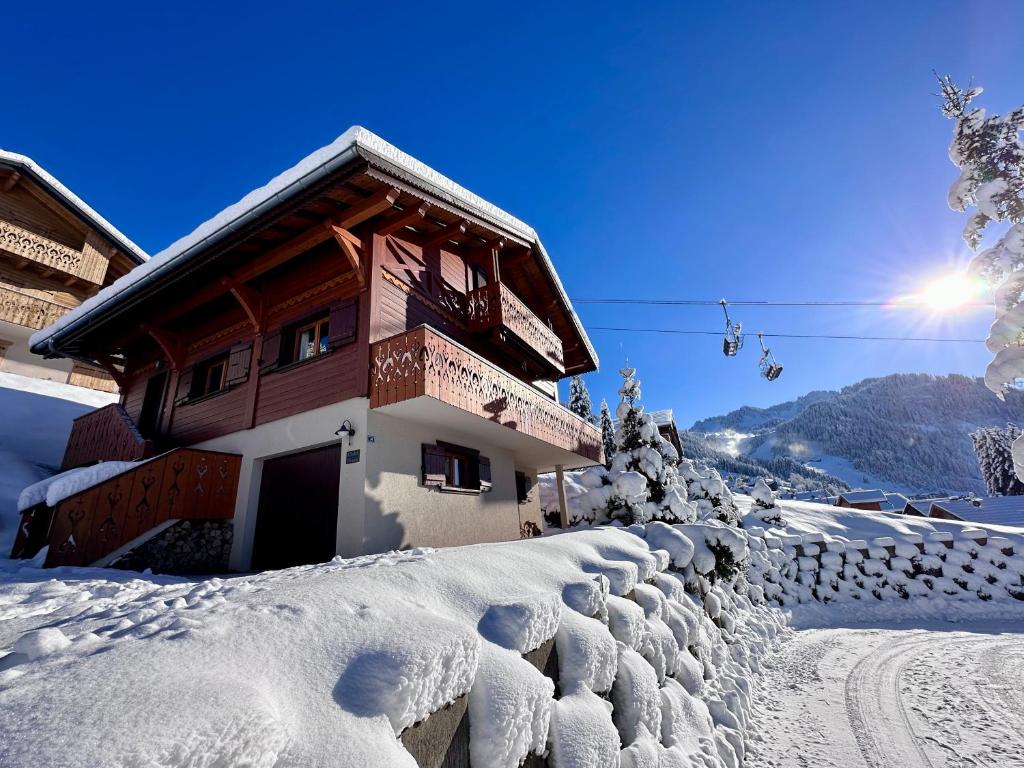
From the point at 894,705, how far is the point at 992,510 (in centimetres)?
3359

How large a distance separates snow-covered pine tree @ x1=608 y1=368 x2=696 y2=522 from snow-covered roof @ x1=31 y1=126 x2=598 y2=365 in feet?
19.3

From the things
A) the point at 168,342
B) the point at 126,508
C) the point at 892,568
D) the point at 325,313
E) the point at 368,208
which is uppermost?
the point at 368,208

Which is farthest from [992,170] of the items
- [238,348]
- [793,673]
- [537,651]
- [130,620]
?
[238,348]

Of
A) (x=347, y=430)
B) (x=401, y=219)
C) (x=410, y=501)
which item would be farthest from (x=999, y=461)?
(x=347, y=430)

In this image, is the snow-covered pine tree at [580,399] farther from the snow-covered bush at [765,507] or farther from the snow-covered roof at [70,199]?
the snow-covered roof at [70,199]

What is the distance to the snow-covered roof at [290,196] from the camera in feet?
23.2

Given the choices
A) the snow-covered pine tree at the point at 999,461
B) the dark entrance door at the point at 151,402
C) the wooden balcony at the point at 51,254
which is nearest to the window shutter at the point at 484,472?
the dark entrance door at the point at 151,402

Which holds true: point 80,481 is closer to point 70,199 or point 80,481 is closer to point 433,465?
point 433,465

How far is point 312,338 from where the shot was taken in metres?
9.27

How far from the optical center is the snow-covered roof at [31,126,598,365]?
23.2ft

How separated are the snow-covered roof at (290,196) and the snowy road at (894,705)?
877cm

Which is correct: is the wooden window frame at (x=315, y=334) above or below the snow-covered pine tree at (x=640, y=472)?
above

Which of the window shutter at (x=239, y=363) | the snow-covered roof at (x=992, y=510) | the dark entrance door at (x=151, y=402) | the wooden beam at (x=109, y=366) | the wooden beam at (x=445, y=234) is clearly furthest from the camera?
the snow-covered roof at (x=992, y=510)

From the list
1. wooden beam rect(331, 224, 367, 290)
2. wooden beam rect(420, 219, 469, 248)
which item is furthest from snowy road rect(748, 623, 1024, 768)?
wooden beam rect(420, 219, 469, 248)
